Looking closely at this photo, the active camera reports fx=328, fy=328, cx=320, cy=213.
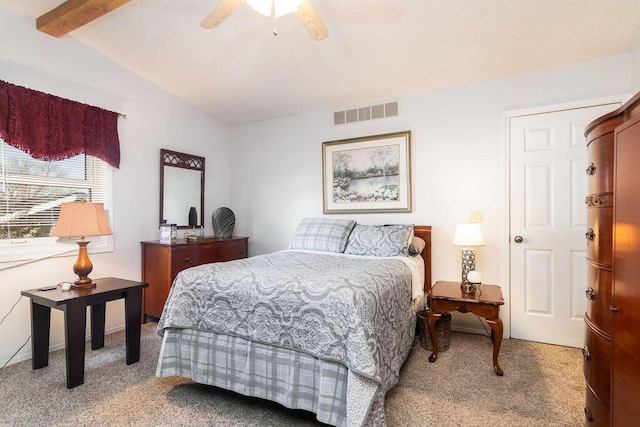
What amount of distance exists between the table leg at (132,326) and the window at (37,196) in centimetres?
95

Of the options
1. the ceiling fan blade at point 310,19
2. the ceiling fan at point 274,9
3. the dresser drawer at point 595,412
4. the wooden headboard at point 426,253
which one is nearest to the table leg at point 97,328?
the ceiling fan at point 274,9

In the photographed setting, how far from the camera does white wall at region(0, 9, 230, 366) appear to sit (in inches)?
103

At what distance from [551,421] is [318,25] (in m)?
2.63

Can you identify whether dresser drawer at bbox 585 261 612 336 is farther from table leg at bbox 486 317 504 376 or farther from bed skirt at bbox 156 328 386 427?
bed skirt at bbox 156 328 386 427

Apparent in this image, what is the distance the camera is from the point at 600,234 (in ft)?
4.64

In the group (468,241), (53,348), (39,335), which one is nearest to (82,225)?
(39,335)

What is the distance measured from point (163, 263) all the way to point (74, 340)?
4.08 ft

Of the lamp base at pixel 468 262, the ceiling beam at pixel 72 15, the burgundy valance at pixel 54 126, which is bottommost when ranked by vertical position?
the lamp base at pixel 468 262

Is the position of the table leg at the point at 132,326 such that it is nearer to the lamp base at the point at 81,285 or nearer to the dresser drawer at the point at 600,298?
the lamp base at the point at 81,285

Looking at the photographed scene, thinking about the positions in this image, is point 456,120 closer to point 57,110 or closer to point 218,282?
point 218,282

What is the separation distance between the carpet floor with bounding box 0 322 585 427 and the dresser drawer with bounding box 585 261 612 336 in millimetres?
736

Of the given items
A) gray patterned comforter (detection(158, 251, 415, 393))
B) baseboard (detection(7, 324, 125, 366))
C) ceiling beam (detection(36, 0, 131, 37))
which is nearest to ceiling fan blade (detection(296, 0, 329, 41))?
ceiling beam (detection(36, 0, 131, 37))

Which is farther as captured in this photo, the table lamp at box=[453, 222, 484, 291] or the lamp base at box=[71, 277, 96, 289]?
the table lamp at box=[453, 222, 484, 291]

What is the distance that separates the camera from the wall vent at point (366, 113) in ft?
11.7
